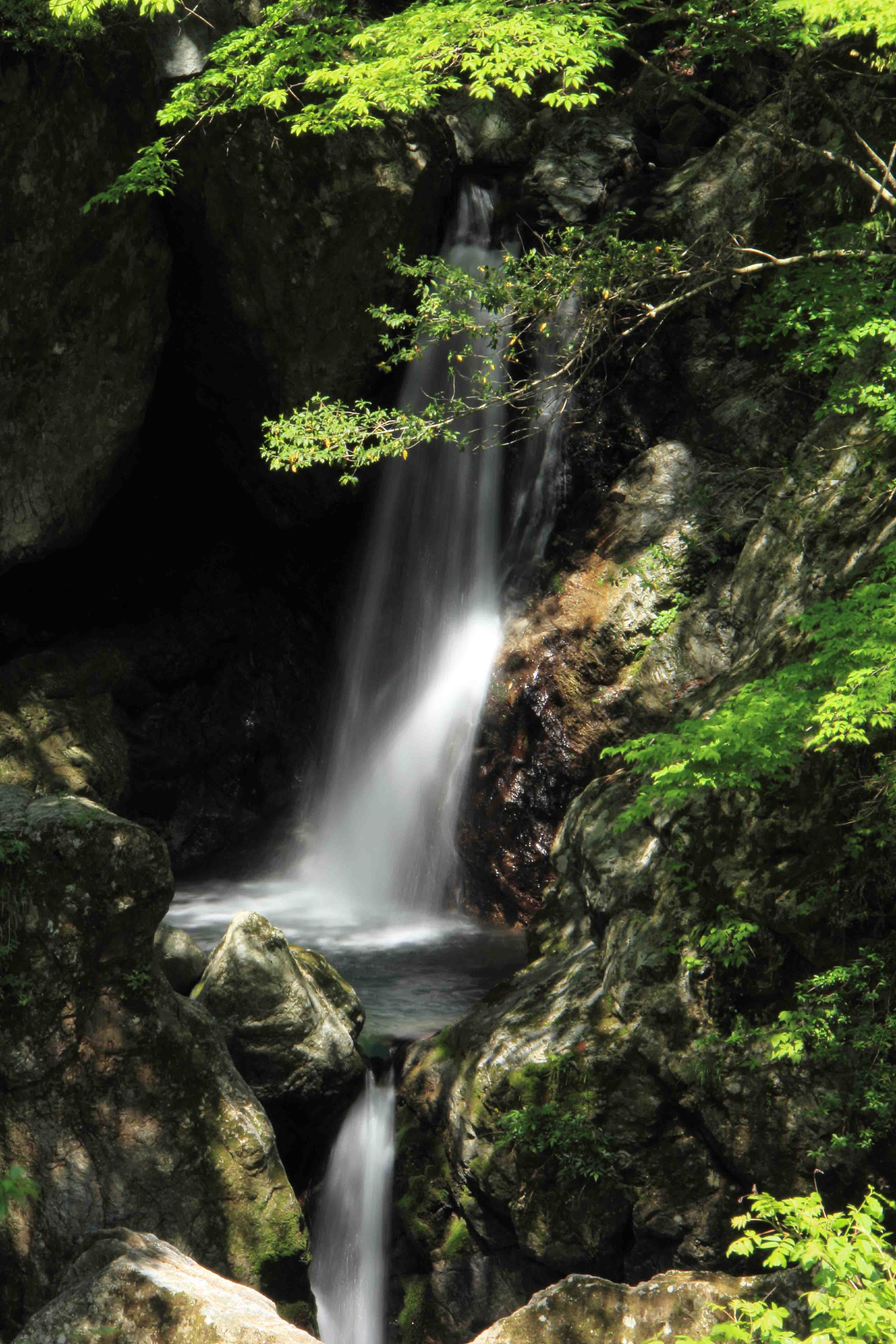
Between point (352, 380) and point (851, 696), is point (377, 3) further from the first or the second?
point (851, 696)

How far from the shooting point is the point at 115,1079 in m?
5.20

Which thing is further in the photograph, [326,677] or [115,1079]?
[326,677]

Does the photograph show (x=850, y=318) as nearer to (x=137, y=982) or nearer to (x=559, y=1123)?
(x=559, y=1123)

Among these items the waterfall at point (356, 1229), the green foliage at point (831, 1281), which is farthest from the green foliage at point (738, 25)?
the waterfall at point (356, 1229)

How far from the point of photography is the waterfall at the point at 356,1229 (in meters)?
5.66

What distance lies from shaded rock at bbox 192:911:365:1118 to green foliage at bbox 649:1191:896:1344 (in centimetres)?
342

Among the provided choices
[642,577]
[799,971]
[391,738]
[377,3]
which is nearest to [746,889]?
[799,971]

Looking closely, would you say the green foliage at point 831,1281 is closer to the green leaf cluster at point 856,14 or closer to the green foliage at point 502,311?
the green leaf cluster at point 856,14

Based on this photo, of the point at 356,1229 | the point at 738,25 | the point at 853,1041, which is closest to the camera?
the point at 853,1041

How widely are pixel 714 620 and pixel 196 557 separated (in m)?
6.35

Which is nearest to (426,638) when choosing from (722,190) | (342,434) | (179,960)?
(342,434)

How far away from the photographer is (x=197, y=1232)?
16.5ft

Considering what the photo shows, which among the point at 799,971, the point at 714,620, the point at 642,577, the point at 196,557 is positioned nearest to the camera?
the point at 799,971

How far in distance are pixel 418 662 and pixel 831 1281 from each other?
850cm
